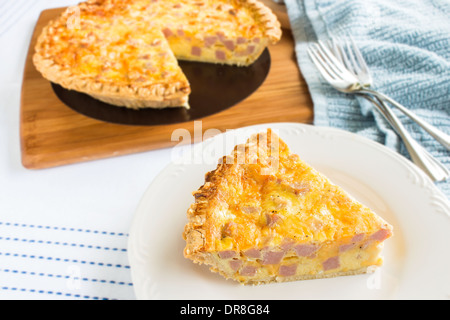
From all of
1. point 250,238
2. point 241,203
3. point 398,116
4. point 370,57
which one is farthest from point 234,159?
point 370,57

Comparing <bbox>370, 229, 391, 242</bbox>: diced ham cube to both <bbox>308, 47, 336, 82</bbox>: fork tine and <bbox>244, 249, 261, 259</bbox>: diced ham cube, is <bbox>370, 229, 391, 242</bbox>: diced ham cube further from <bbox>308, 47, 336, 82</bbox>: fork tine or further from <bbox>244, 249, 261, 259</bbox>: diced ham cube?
<bbox>308, 47, 336, 82</bbox>: fork tine

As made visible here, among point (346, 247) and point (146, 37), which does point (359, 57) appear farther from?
A: point (346, 247)

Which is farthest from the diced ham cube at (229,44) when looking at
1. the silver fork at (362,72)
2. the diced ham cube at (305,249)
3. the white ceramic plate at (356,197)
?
the diced ham cube at (305,249)

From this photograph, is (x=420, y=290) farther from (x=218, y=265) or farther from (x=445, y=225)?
(x=218, y=265)

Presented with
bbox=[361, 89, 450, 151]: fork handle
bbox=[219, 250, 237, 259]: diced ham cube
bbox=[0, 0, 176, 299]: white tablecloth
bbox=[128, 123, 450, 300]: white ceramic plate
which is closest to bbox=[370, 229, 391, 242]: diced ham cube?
bbox=[128, 123, 450, 300]: white ceramic plate

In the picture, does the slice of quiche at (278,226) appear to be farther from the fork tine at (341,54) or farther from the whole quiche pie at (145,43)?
the fork tine at (341,54)

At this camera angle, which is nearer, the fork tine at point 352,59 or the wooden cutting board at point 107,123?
the wooden cutting board at point 107,123
